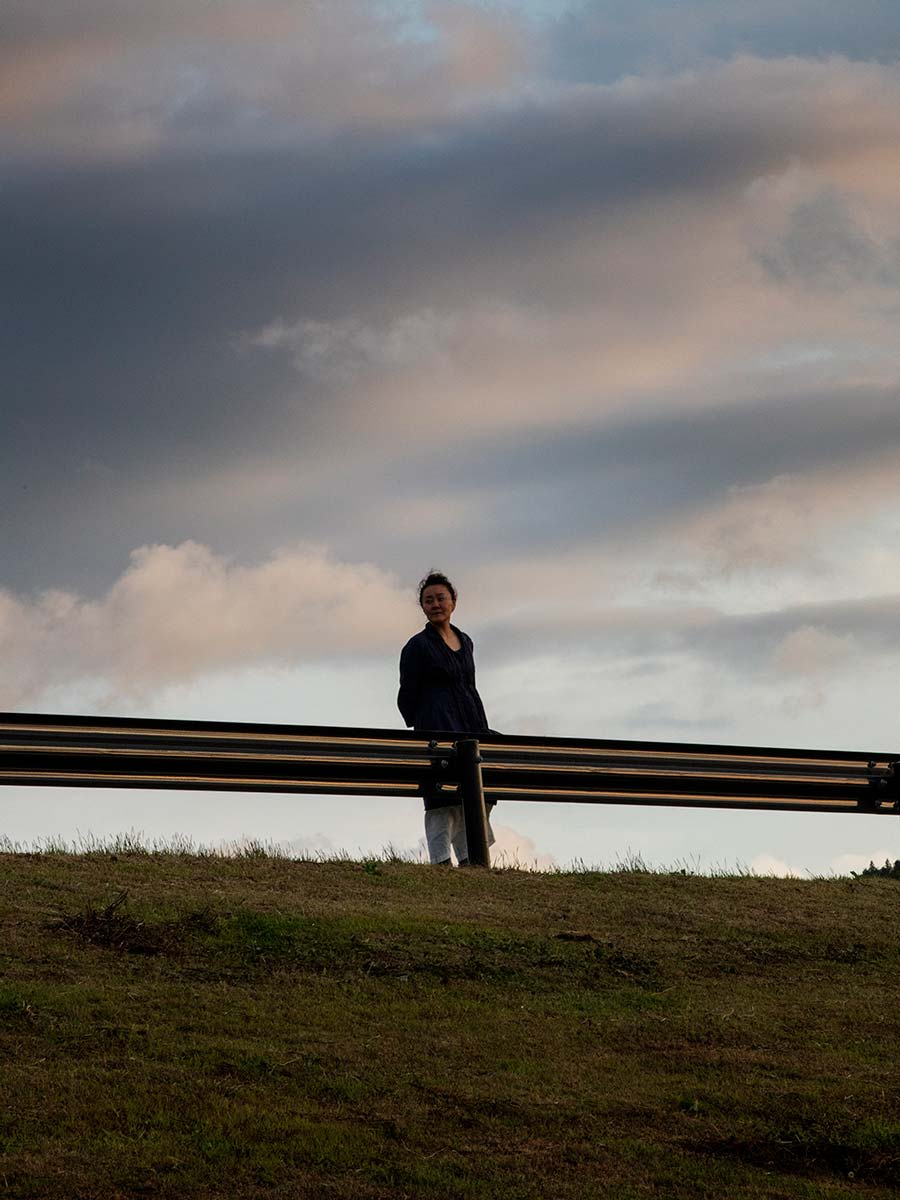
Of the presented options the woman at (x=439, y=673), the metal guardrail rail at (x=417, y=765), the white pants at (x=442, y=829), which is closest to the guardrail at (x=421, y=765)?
the metal guardrail rail at (x=417, y=765)

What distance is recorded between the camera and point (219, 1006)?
24.1 ft

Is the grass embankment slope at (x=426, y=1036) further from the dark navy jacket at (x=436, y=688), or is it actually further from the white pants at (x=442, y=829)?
the dark navy jacket at (x=436, y=688)

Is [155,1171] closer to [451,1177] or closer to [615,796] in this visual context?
[451,1177]

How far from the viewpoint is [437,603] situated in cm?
1234

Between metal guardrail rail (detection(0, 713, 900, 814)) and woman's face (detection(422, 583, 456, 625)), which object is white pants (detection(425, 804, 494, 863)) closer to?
metal guardrail rail (detection(0, 713, 900, 814))

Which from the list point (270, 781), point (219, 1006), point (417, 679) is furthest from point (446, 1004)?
point (417, 679)

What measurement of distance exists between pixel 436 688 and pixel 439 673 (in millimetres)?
119

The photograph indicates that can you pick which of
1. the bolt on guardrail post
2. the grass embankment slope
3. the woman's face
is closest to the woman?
the woman's face

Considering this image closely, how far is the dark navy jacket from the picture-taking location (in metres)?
12.2

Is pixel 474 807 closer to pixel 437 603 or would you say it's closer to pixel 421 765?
pixel 421 765

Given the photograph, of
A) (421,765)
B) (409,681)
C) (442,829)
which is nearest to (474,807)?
(442,829)

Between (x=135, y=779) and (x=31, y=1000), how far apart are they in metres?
3.69

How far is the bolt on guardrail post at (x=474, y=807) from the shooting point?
1131 cm

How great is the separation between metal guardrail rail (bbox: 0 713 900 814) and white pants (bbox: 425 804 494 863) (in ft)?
0.65
